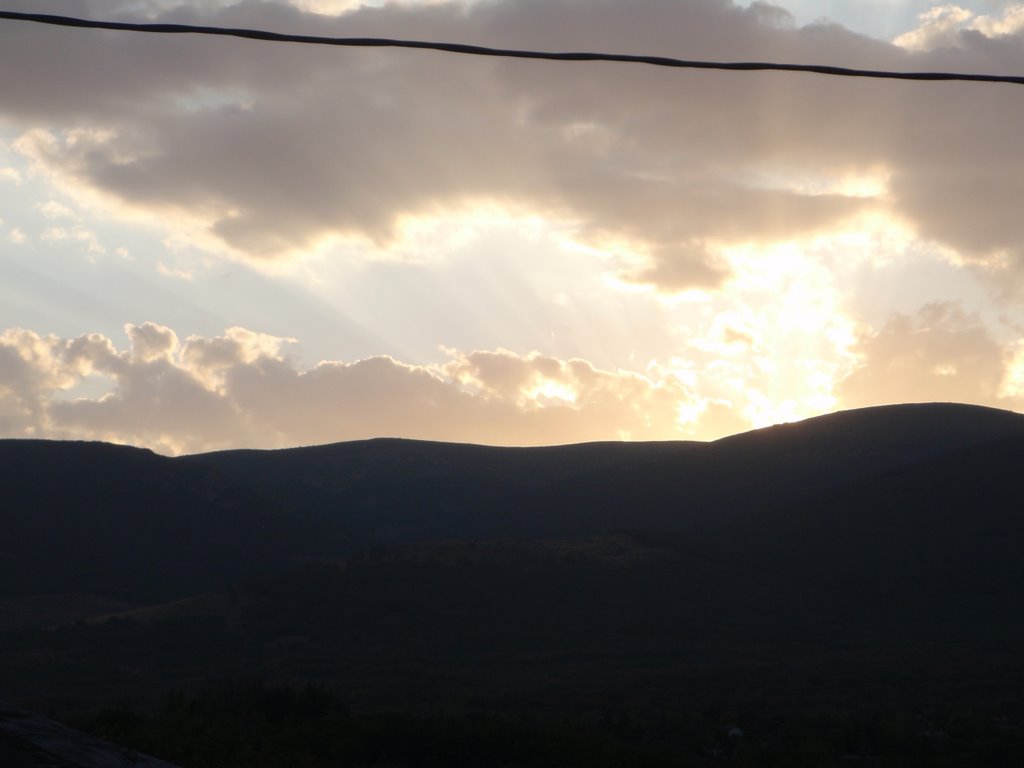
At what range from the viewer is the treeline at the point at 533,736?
17406mm

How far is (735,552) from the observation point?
65.9 metres

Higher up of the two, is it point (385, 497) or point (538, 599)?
point (385, 497)

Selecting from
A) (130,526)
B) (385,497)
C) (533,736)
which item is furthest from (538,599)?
(385,497)

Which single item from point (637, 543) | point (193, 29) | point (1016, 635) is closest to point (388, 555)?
point (637, 543)

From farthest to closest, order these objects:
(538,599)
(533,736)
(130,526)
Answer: (130,526) < (538,599) < (533,736)

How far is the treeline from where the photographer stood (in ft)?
57.1

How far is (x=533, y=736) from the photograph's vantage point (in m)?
19.0

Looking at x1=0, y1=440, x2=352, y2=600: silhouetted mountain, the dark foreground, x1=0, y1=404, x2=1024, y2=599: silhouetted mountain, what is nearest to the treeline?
the dark foreground

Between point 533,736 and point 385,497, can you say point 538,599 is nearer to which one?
point 533,736

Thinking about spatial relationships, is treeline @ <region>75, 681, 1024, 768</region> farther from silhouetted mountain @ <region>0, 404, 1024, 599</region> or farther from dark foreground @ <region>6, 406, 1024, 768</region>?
silhouetted mountain @ <region>0, 404, 1024, 599</region>

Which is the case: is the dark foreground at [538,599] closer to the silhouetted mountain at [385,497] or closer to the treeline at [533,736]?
the treeline at [533,736]

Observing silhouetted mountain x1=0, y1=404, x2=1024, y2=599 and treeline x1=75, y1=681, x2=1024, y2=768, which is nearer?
treeline x1=75, y1=681, x2=1024, y2=768

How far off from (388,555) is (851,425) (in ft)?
152

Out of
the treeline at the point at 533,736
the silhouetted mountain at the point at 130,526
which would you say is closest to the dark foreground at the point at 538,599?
the treeline at the point at 533,736
